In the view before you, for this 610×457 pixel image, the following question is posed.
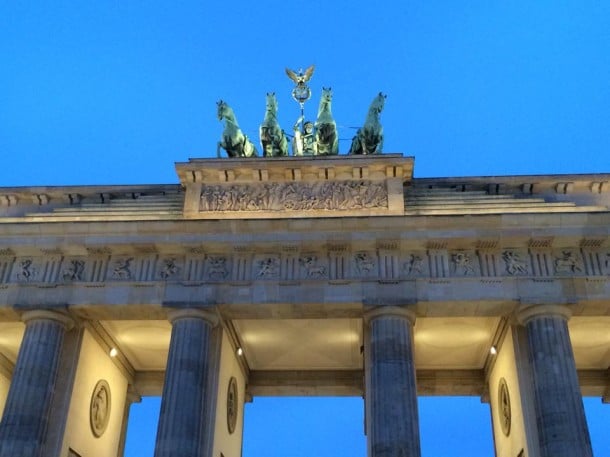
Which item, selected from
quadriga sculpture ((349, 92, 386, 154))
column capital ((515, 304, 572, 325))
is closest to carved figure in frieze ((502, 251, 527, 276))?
column capital ((515, 304, 572, 325))

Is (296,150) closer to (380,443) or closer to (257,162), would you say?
(257,162)

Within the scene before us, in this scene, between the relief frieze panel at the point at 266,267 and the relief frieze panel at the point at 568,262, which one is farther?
the relief frieze panel at the point at 266,267

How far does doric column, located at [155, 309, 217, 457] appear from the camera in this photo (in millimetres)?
20547

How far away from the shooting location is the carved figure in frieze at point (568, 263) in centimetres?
2233

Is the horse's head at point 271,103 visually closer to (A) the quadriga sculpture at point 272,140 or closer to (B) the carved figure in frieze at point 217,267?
(A) the quadriga sculpture at point 272,140

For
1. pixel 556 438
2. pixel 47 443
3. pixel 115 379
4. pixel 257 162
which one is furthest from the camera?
pixel 115 379

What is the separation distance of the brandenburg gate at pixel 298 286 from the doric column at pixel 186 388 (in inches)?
2.2

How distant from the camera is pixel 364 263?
22.9 m

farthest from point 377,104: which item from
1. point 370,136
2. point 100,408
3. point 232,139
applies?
point 100,408

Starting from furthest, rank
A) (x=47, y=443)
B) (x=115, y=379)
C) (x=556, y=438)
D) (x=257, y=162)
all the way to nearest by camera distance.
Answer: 1. (x=115, y=379)
2. (x=257, y=162)
3. (x=47, y=443)
4. (x=556, y=438)

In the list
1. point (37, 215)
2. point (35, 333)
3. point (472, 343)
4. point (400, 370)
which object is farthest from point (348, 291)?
point (37, 215)

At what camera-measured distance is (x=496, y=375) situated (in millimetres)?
26141

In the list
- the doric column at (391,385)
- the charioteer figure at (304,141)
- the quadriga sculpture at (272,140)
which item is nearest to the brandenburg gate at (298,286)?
the doric column at (391,385)

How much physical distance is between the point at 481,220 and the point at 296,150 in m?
8.83
